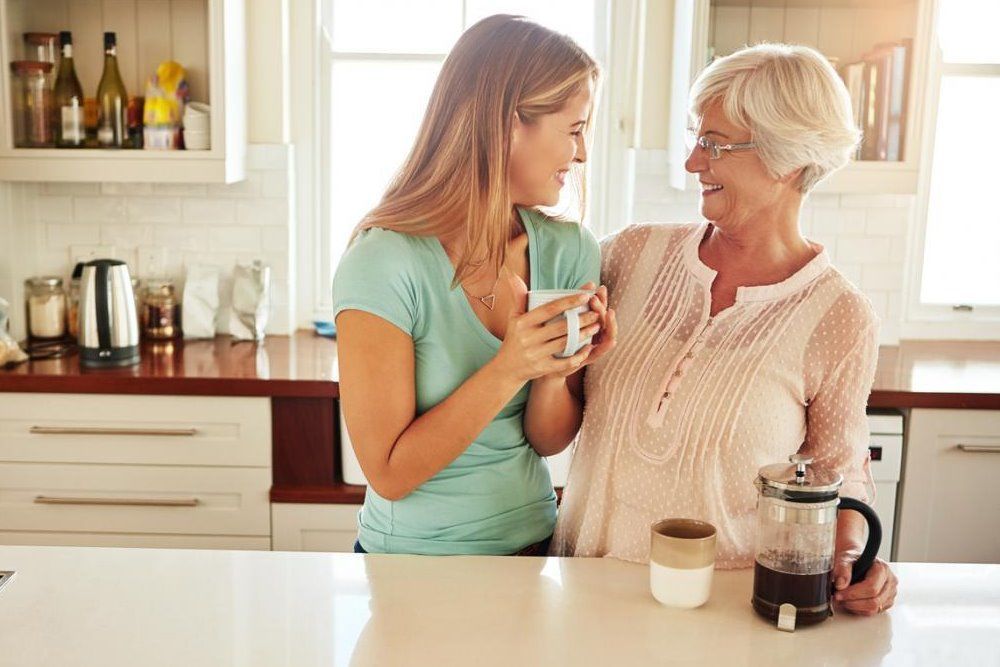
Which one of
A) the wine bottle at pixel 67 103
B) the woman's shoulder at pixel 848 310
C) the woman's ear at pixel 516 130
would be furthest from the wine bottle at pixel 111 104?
the woman's shoulder at pixel 848 310

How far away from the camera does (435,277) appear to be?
5.51 ft

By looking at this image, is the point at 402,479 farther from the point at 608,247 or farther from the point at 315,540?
the point at 315,540

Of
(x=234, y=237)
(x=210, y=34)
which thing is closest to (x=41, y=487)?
Answer: (x=234, y=237)

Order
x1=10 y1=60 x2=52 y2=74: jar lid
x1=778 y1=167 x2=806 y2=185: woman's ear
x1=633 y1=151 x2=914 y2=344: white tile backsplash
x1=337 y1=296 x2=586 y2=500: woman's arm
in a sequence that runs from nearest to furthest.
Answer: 1. x1=337 y1=296 x2=586 y2=500: woman's arm
2. x1=778 y1=167 x2=806 y2=185: woman's ear
3. x1=10 y1=60 x2=52 y2=74: jar lid
4. x1=633 y1=151 x2=914 y2=344: white tile backsplash

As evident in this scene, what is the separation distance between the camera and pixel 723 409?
1711 mm

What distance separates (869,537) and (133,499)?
7.06 feet

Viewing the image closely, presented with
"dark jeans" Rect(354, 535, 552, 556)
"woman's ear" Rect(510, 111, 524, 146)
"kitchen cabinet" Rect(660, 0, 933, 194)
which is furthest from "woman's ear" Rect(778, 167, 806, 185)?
"kitchen cabinet" Rect(660, 0, 933, 194)

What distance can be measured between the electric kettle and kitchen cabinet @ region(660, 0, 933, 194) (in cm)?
165

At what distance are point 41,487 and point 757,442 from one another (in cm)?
211

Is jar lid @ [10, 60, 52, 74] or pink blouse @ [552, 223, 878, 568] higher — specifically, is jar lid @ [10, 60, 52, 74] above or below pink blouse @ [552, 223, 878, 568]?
above

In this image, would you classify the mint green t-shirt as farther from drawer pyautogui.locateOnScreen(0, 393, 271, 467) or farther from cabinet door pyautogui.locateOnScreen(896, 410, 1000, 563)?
cabinet door pyautogui.locateOnScreen(896, 410, 1000, 563)

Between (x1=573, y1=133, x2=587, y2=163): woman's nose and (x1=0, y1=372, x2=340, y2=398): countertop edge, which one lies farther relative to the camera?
(x1=0, y1=372, x2=340, y2=398): countertop edge

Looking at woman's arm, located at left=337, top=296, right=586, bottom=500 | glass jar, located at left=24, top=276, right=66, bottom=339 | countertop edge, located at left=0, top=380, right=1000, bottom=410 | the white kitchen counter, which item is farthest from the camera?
glass jar, located at left=24, top=276, right=66, bottom=339

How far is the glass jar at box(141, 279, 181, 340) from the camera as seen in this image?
11.3 ft
